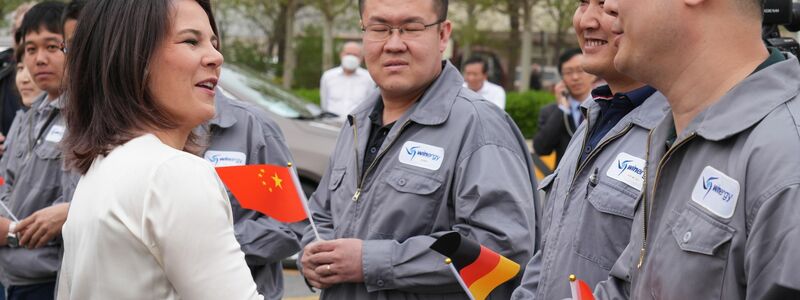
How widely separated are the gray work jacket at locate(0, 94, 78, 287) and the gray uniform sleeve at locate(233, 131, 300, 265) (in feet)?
2.76

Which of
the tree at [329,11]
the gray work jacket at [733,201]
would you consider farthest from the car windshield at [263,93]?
the tree at [329,11]

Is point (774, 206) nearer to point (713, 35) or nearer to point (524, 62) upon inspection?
point (713, 35)

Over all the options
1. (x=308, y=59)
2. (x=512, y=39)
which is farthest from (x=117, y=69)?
(x=512, y=39)

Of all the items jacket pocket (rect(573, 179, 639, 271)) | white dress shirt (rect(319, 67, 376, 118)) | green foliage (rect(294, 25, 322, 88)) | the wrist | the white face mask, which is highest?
jacket pocket (rect(573, 179, 639, 271))

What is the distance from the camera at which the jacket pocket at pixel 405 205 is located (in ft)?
12.0

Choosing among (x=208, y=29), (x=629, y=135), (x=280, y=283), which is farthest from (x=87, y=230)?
(x=280, y=283)

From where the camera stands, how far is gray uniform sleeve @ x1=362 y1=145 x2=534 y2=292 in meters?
3.58

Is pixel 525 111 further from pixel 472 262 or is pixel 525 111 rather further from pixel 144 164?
pixel 144 164

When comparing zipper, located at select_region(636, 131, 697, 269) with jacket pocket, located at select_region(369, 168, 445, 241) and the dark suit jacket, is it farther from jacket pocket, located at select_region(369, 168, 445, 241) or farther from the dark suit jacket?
the dark suit jacket

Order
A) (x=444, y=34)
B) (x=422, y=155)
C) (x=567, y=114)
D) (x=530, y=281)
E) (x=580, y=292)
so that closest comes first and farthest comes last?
(x=580, y=292) → (x=530, y=281) → (x=422, y=155) → (x=444, y=34) → (x=567, y=114)

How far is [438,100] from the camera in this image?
12.6 ft

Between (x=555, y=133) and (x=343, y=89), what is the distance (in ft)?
20.6

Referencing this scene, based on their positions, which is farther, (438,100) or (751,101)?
(438,100)

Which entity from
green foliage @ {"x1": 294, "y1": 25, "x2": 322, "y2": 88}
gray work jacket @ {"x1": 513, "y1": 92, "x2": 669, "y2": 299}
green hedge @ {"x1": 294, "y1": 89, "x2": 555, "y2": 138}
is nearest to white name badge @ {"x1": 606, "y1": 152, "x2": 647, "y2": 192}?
gray work jacket @ {"x1": 513, "y1": 92, "x2": 669, "y2": 299}
